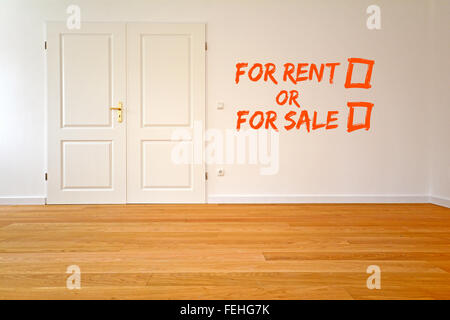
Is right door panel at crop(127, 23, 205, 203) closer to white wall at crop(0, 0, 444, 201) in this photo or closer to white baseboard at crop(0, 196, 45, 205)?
white wall at crop(0, 0, 444, 201)

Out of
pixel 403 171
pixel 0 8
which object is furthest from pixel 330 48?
pixel 0 8

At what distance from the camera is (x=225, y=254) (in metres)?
2.00

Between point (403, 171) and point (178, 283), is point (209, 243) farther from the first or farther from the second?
point (403, 171)

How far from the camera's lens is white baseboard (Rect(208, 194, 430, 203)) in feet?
13.2

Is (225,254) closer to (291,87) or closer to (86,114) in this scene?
(291,87)

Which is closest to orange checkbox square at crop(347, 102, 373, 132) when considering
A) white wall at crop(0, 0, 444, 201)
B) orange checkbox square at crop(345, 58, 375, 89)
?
white wall at crop(0, 0, 444, 201)

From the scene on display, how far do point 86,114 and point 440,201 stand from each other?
13.2ft

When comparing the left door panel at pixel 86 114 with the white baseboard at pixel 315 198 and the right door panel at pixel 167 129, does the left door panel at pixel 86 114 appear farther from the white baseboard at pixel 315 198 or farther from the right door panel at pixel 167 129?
the white baseboard at pixel 315 198

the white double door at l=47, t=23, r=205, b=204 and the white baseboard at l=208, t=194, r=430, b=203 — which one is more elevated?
the white double door at l=47, t=23, r=205, b=204

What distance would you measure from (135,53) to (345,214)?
9.13 ft

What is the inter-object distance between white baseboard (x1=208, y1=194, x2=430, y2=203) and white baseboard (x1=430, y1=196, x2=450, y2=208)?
7cm

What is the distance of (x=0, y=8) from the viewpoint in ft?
12.9

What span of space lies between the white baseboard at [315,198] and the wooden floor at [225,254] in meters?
0.59

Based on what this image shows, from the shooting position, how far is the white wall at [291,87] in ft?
13.0
